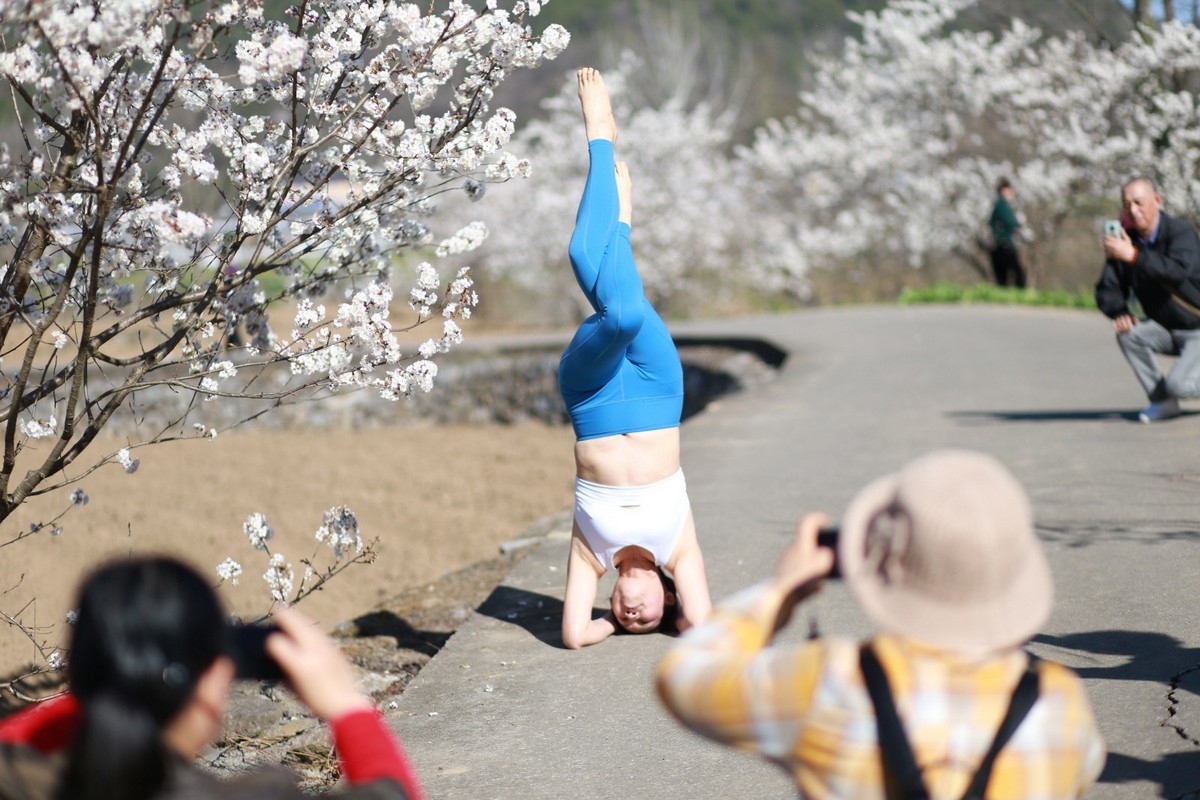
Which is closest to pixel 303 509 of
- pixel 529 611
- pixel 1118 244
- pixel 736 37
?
pixel 529 611

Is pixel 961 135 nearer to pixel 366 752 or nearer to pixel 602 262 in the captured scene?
pixel 602 262

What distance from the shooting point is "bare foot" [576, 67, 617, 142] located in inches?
177

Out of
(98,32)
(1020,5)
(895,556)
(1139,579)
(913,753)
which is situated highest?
(1020,5)

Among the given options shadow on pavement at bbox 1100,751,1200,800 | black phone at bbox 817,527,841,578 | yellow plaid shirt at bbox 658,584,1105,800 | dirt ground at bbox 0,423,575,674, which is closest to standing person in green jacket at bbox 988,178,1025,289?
dirt ground at bbox 0,423,575,674

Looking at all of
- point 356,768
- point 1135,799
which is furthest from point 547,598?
point 356,768

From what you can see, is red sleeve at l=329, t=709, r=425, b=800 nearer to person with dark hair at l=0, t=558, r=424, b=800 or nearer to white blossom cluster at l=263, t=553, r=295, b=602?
person with dark hair at l=0, t=558, r=424, b=800

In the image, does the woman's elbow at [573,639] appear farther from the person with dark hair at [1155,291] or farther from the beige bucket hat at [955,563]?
the person with dark hair at [1155,291]

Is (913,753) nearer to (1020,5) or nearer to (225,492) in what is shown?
(225,492)

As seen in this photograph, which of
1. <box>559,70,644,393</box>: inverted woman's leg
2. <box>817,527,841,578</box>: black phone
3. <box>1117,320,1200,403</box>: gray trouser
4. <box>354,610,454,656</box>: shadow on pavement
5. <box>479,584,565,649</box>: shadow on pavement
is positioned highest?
<box>559,70,644,393</box>: inverted woman's leg

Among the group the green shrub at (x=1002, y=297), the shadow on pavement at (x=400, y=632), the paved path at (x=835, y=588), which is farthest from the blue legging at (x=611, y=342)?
the green shrub at (x=1002, y=297)

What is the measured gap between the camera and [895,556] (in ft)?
6.25

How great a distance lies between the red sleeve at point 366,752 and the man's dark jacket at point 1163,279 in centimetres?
760

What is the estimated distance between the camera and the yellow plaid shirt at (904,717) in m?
1.92

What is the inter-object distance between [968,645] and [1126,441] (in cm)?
697
